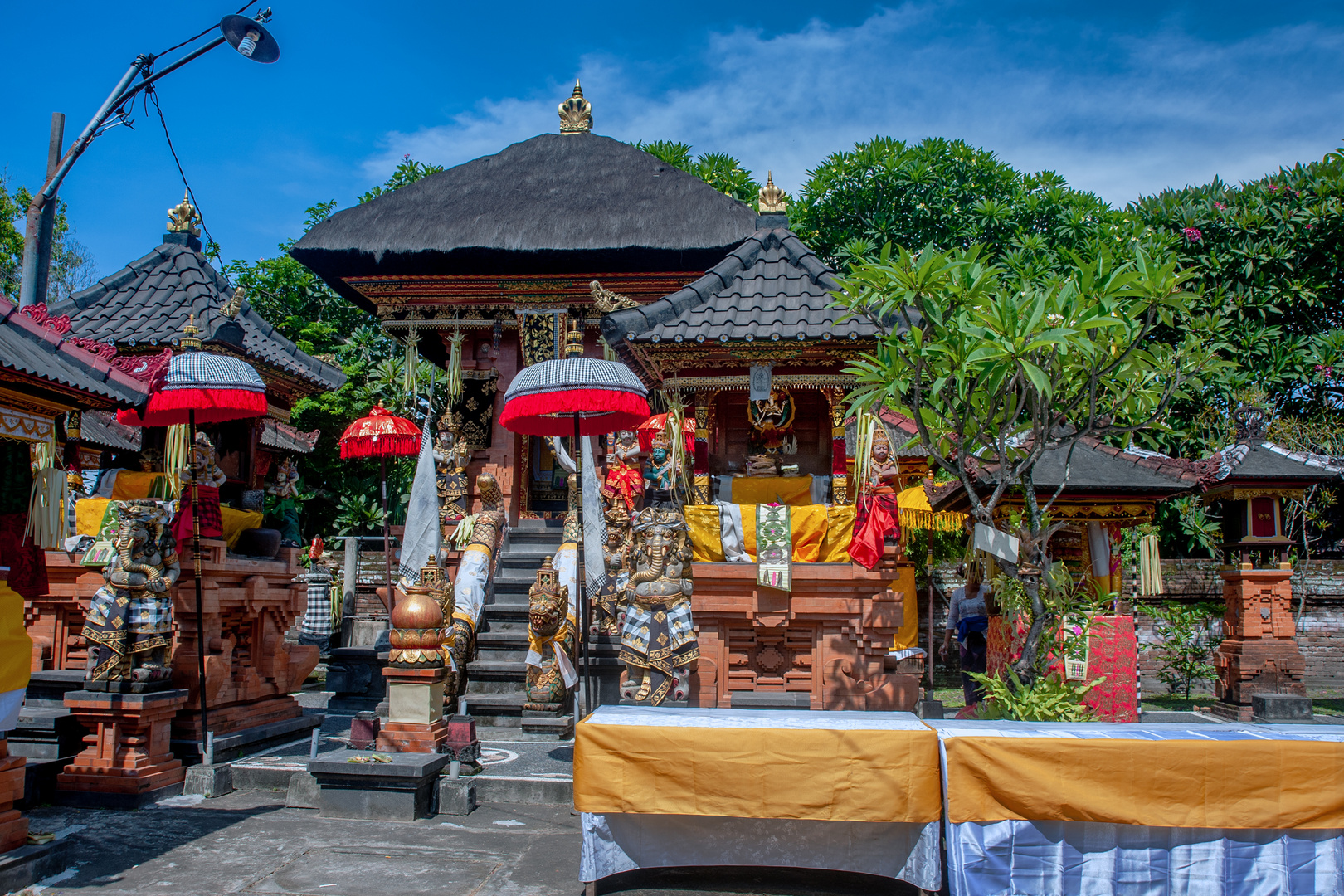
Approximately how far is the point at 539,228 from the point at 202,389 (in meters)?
6.04

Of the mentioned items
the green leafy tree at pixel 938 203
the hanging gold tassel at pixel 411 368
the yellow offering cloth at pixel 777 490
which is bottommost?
the yellow offering cloth at pixel 777 490

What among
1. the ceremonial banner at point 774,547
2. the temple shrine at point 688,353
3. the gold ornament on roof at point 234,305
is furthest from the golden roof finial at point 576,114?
the ceremonial banner at point 774,547

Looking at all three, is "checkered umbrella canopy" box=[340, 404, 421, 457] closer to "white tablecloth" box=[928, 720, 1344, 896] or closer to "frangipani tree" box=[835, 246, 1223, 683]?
"frangipani tree" box=[835, 246, 1223, 683]

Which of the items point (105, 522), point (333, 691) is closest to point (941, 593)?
point (333, 691)

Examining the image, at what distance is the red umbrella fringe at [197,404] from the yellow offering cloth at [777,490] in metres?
5.00

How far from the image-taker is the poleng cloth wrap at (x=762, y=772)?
463cm

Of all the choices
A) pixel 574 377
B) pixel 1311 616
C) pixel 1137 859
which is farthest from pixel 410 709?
pixel 1311 616

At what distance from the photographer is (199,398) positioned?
7.44 m

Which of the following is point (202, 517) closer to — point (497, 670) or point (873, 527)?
point (497, 670)

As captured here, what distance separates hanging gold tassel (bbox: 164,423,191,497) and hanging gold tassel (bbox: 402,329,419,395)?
4148 mm

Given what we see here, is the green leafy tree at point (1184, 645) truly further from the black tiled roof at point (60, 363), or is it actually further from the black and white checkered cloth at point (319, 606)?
the black tiled roof at point (60, 363)

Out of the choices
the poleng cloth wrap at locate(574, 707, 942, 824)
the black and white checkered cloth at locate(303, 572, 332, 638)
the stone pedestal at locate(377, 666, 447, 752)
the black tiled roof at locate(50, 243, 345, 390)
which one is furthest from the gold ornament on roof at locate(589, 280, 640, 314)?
the black and white checkered cloth at locate(303, 572, 332, 638)

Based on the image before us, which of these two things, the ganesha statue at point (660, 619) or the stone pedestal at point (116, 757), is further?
the ganesha statue at point (660, 619)

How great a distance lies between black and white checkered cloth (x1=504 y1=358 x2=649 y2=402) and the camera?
7.12 m
